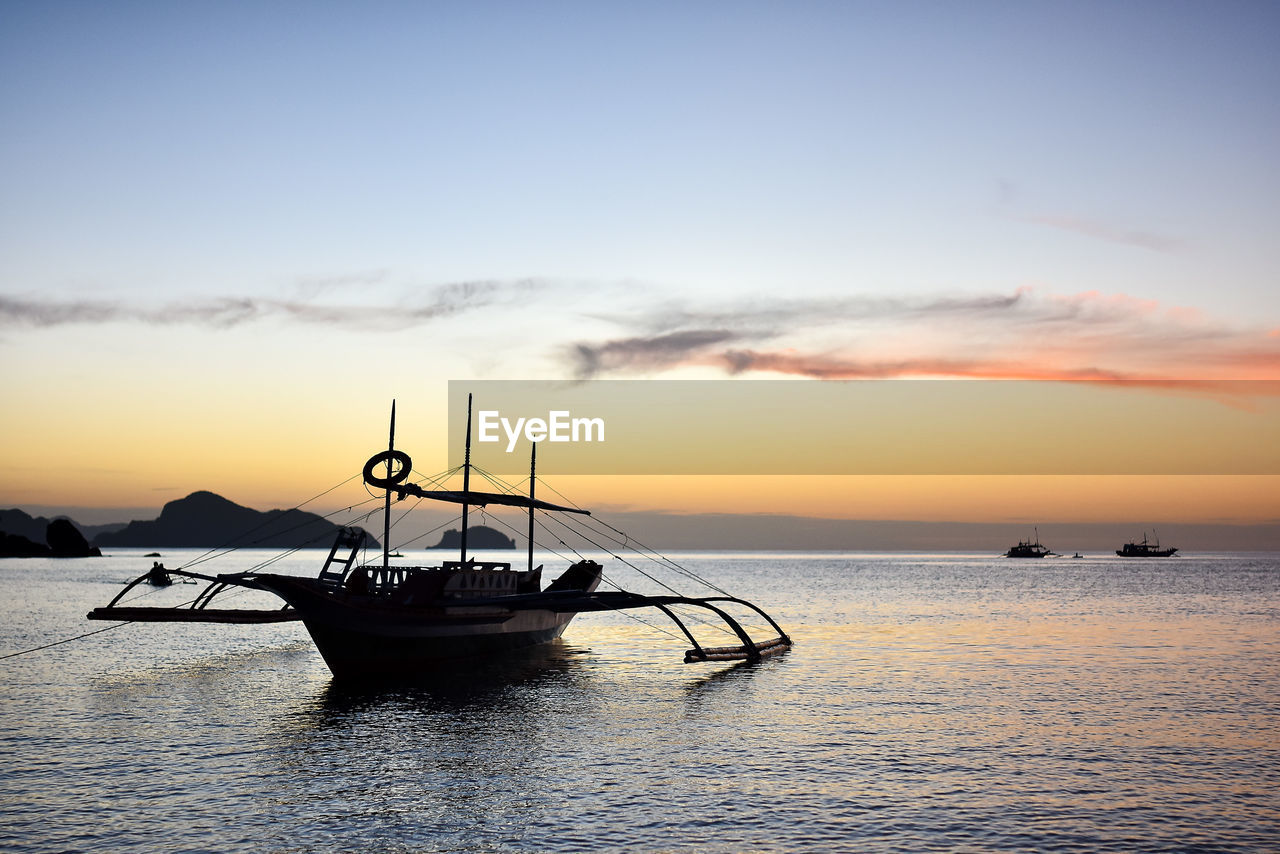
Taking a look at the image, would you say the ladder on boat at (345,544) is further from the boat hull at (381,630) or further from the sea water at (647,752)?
the sea water at (647,752)

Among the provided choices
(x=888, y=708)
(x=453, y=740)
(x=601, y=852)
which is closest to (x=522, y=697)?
(x=453, y=740)

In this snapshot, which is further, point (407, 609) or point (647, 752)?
point (407, 609)

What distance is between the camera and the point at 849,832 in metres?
20.2

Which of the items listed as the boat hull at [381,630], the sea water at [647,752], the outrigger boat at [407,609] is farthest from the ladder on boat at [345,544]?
the sea water at [647,752]

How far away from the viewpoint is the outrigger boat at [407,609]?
4097cm

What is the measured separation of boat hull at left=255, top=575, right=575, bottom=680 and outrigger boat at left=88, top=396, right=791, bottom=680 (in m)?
0.05

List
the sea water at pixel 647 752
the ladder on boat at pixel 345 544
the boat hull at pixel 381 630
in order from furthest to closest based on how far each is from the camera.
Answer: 1. the ladder on boat at pixel 345 544
2. the boat hull at pixel 381 630
3. the sea water at pixel 647 752

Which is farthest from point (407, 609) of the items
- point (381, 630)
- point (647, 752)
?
point (647, 752)

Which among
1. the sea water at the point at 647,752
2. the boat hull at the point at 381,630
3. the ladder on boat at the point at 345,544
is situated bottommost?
the sea water at the point at 647,752

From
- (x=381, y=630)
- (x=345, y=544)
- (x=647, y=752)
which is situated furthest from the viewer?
(x=345, y=544)

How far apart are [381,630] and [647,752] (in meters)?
18.7

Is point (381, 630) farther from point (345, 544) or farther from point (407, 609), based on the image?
point (345, 544)

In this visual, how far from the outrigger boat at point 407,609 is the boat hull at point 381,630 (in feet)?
0.15

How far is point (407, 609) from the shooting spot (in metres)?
42.9
